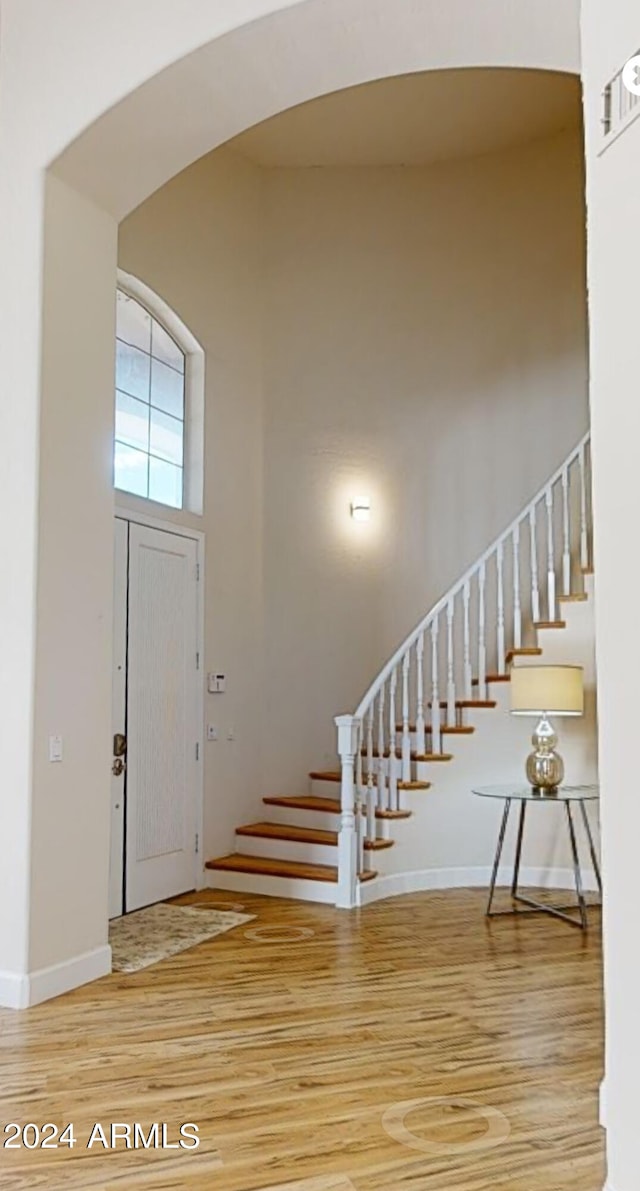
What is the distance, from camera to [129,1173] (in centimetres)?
244

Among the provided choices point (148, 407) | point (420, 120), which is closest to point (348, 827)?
point (148, 407)

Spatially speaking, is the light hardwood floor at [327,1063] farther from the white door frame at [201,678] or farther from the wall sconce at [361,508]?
the wall sconce at [361,508]

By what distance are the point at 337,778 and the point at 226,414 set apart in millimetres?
2571

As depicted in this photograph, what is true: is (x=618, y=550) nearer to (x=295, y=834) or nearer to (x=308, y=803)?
(x=295, y=834)

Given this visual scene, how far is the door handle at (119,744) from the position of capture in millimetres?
5227

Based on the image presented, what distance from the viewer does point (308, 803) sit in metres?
6.38

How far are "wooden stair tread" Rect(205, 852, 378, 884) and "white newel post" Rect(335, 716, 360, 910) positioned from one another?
0.11 meters

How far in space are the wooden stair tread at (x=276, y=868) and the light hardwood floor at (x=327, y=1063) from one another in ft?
2.37

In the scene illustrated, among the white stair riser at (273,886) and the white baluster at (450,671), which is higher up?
the white baluster at (450,671)

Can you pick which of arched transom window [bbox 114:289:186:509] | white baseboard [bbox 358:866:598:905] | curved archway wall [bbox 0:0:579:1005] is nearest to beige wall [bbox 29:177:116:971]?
curved archway wall [bbox 0:0:579:1005]

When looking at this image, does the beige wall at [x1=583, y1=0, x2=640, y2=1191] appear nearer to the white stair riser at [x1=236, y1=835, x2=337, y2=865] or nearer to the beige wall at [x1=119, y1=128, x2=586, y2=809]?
the white stair riser at [x1=236, y1=835, x2=337, y2=865]

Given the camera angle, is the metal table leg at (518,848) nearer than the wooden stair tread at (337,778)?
Yes

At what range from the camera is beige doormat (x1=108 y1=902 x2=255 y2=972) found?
4430mm

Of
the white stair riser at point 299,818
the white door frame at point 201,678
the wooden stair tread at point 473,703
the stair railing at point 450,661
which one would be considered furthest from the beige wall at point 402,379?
the wooden stair tread at point 473,703
